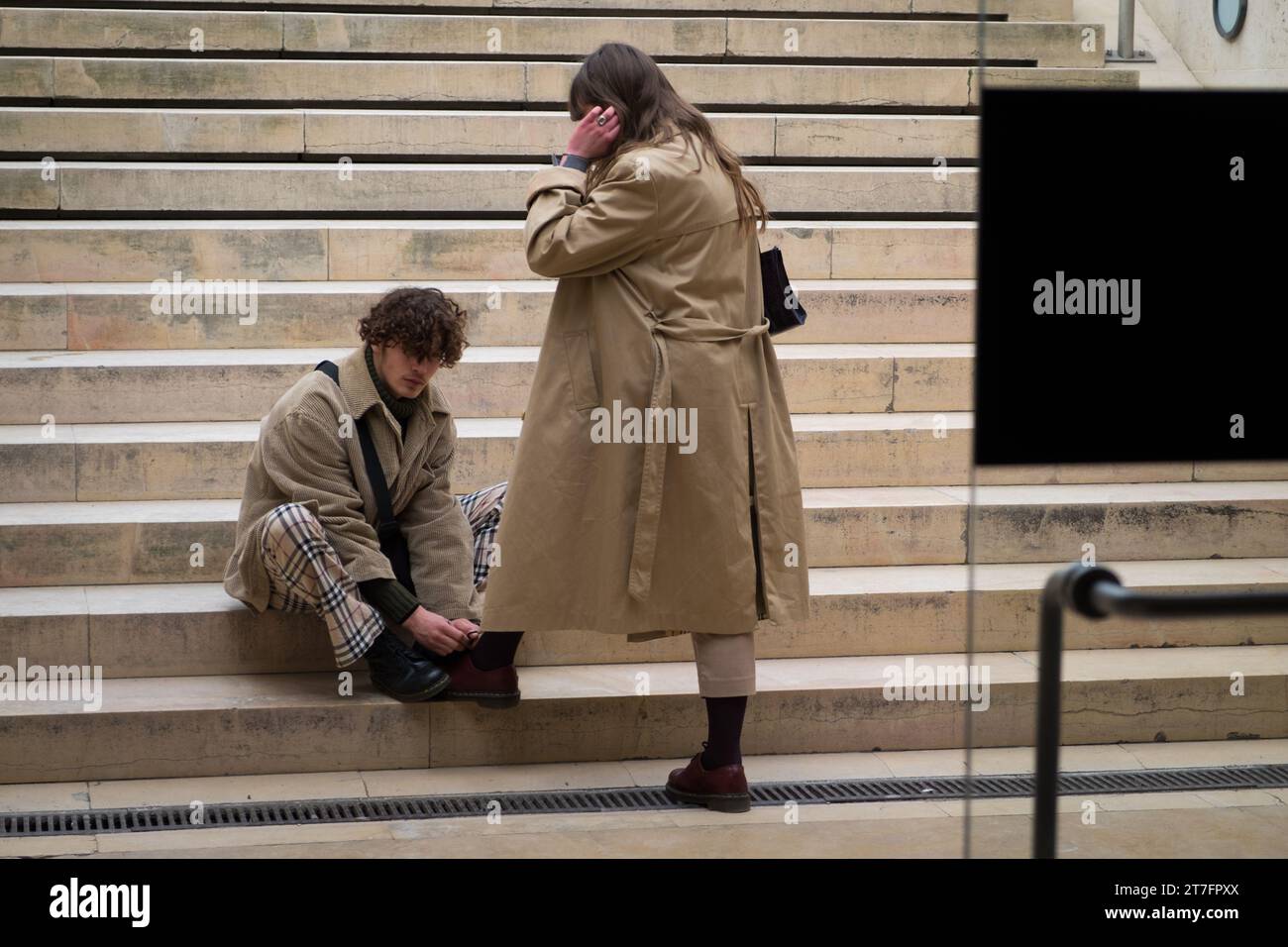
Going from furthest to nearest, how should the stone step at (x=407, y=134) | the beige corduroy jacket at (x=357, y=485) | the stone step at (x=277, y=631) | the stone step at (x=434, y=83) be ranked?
the stone step at (x=434, y=83), the stone step at (x=407, y=134), the stone step at (x=277, y=631), the beige corduroy jacket at (x=357, y=485)

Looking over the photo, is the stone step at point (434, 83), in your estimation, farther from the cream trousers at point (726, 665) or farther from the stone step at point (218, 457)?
the cream trousers at point (726, 665)

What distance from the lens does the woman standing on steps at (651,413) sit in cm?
405

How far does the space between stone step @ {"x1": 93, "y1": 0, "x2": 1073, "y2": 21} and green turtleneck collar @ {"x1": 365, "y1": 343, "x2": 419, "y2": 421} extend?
14.7 feet

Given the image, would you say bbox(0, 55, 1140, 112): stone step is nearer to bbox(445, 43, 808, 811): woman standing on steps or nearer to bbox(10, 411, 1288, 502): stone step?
bbox(10, 411, 1288, 502): stone step

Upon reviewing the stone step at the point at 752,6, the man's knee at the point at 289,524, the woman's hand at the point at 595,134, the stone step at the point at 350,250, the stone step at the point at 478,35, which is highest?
the stone step at the point at 752,6

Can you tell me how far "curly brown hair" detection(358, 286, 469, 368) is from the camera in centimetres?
435

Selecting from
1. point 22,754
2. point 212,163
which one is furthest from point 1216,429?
point 212,163

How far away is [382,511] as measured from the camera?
4535mm

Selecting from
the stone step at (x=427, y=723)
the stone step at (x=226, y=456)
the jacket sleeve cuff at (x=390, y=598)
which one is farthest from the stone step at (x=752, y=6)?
the jacket sleeve cuff at (x=390, y=598)

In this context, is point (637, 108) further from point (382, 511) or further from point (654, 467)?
point (382, 511)

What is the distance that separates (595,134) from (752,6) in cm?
498

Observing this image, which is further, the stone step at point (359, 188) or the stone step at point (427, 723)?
the stone step at point (359, 188)

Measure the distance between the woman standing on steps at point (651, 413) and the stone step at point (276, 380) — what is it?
1573 mm
